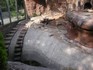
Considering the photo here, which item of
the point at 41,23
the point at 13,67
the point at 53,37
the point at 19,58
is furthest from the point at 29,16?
the point at 13,67

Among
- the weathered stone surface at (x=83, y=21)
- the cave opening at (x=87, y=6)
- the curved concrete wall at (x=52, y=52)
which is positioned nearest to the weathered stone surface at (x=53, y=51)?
the curved concrete wall at (x=52, y=52)

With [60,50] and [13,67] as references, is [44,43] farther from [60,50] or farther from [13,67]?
[13,67]

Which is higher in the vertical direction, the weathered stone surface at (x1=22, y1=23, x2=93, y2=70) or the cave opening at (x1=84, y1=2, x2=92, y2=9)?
the cave opening at (x1=84, y1=2, x2=92, y2=9)

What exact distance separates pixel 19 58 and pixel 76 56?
14.1 ft

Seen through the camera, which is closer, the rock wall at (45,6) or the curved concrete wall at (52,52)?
the curved concrete wall at (52,52)

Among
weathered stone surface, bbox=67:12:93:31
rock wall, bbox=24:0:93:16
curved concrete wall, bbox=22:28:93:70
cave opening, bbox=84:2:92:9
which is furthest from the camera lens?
rock wall, bbox=24:0:93:16

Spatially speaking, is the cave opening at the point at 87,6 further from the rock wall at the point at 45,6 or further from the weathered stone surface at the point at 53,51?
the weathered stone surface at the point at 53,51

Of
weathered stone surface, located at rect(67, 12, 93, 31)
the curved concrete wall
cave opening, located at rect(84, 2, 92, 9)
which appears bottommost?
the curved concrete wall

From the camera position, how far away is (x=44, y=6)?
1636 cm

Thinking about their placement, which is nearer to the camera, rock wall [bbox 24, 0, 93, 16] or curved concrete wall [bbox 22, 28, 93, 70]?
curved concrete wall [bbox 22, 28, 93, 70]

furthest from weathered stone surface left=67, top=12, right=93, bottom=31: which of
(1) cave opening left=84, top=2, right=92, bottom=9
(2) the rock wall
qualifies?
(2) the rock wall

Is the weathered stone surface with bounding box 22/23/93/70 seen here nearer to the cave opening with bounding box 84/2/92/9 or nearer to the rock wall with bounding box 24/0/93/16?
the cave opening with bounding box 84/2/92/9

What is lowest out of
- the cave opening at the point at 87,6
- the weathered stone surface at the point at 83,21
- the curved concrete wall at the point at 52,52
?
the curved concrete wall at the point at 52,52

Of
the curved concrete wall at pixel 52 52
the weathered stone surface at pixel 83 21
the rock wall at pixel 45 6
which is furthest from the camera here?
the rock wall at pixel 45 6
